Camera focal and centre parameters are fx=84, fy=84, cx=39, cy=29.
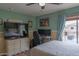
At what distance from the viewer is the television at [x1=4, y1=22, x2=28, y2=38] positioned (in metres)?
1.04

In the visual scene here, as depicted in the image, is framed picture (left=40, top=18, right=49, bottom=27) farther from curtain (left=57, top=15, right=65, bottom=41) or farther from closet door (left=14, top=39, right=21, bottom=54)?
closet door (left=14, top=39, right=21, bottom=54)

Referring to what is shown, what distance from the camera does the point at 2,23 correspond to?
98 cm

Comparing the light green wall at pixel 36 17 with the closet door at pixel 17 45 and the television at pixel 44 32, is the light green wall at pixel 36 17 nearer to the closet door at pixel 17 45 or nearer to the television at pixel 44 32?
the television at pixel 44 32

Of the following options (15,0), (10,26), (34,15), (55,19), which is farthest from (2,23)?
(55,19)

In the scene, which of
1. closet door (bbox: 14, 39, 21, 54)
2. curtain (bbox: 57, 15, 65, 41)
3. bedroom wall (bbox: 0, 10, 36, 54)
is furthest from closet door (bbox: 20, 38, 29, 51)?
curtain (bbox: 57, 15, 65, 41)

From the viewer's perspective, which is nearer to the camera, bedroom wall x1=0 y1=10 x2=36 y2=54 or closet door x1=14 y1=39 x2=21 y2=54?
bedroom wall x1=0 y1=10 x2=36 y2=54

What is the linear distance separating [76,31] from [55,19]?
0.27 meters

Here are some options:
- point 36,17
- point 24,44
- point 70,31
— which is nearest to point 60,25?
point 70,31

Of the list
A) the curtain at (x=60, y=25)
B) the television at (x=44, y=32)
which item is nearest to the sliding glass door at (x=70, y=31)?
the curtain at (x=60, y=25)

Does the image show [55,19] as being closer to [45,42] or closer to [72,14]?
[72,14]

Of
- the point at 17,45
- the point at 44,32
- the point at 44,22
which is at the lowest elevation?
the point at 17,45

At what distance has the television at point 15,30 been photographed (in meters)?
1.04

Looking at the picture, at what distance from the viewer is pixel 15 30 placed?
42.6 inches

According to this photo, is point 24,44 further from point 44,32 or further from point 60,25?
point 60,25
